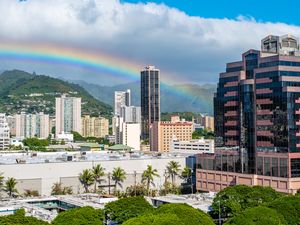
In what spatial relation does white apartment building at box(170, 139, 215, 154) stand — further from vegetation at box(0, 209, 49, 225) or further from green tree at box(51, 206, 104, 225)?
vegetation at box(0, 209, 49, 225)

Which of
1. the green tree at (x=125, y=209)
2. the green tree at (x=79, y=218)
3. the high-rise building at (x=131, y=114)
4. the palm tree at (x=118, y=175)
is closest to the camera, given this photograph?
the green tree at (x=79, y=218)

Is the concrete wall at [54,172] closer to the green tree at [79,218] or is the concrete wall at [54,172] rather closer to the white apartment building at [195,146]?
the green tree at [79,218]

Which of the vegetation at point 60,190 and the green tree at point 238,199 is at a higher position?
the green tree at point 238,199

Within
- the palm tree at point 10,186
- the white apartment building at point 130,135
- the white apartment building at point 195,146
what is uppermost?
the white apartment building at point 130,135

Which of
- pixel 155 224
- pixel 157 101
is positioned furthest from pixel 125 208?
pixel 157 101

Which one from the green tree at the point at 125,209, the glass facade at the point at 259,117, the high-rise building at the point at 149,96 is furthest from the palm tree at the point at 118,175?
the high-rise building at the point at 149,96

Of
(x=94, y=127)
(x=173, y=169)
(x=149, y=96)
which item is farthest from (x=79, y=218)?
(x=94, y=127)
